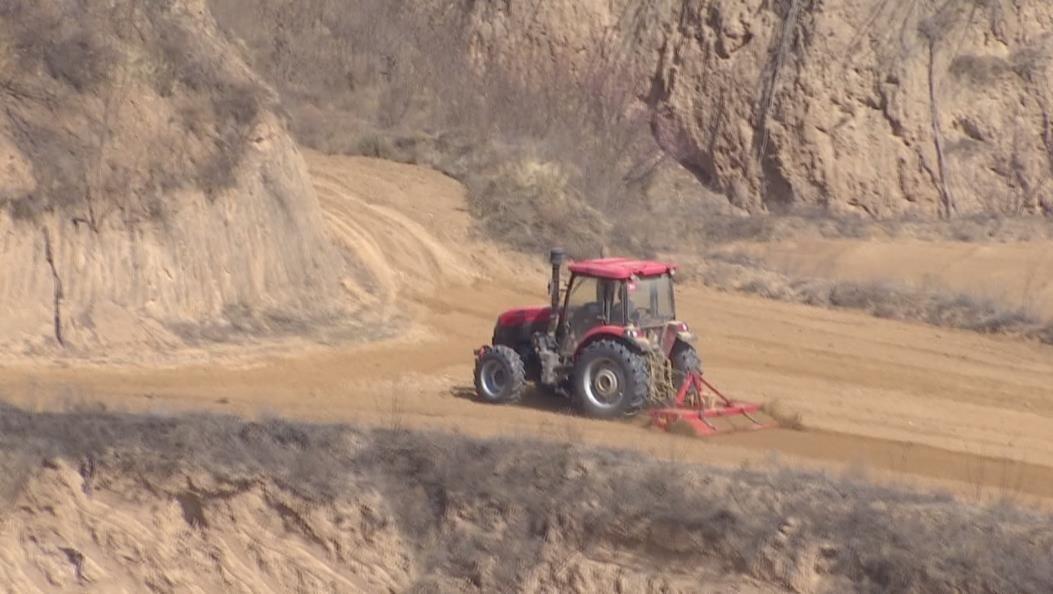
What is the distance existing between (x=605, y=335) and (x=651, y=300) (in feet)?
2.13

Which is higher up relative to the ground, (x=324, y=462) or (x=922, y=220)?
(x=922, y=220)

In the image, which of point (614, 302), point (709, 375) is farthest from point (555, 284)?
point (709, 375)

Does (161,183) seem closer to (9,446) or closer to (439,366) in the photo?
(439,366)

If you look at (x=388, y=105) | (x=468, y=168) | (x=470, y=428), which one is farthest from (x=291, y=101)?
(x=470, y=428)

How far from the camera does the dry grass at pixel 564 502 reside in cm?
1051

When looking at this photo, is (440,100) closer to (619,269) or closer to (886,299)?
(886,299)

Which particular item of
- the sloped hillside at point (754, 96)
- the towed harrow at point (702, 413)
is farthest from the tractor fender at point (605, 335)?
the sloped hillside at point (754, 96)

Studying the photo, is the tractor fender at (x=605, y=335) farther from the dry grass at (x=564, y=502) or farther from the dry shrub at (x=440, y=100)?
the dry shrub at (x=440, y=100)

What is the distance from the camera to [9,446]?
13.0 metres

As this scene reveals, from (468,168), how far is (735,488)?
19.1 m

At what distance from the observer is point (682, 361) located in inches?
642

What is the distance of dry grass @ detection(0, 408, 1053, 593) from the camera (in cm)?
1051

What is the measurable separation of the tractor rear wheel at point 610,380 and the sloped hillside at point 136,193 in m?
5.28

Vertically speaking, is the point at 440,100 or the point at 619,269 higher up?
the point at 440,100
